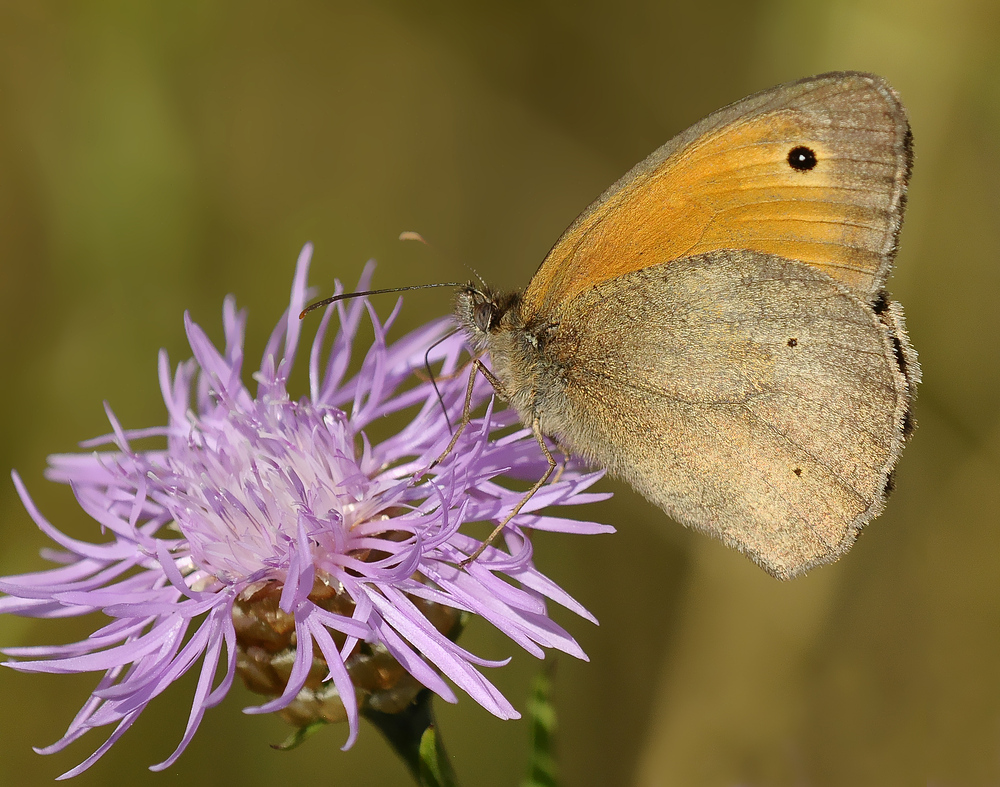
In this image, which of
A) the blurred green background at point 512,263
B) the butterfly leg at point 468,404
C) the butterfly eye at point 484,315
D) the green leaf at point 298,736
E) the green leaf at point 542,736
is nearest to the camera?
the green leaf at point 298,736

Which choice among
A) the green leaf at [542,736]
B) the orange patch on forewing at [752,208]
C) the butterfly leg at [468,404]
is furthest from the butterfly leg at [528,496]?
the orange patch on forewing at [752,208]

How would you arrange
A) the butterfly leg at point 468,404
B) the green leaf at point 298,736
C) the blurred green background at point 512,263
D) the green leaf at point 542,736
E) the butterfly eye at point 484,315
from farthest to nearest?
the blurred green background at point 512,263 → the butterfly eye at point 484,315 → the butterfly leg at point 468,404 → the green leaf at point 542,736 → the green leaf at point 298,736

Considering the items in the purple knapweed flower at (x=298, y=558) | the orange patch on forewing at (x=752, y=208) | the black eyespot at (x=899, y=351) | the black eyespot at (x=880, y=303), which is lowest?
A: the purple knapweed flower at (x=298, y=558)

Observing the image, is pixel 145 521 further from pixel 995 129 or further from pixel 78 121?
pixel 995 129

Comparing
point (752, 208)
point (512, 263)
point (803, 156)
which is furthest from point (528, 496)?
point (512, 263)

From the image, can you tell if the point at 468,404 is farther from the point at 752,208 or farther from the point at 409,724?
the point at 752,208

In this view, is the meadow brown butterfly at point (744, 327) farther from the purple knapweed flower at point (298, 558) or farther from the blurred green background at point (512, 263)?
the blurred green background at point (512, 263)

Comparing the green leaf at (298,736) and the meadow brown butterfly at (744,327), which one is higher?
A: the meadow brown butterfly at (744,327)
